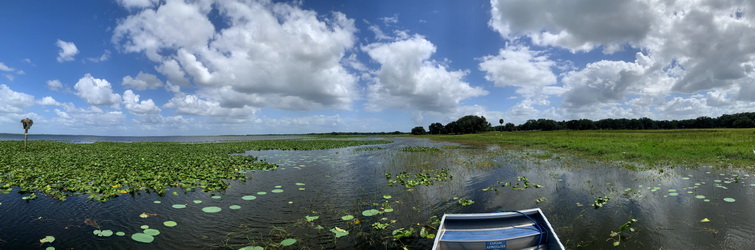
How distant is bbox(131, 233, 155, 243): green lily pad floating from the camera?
6156mm

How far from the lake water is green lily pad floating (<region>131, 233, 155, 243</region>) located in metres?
0.08

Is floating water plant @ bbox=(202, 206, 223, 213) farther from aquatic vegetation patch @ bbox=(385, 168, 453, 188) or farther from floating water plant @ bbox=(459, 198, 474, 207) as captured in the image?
floating water plant @ bbox=(459, 198, 474, 207)

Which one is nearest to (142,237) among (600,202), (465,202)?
(465,202)

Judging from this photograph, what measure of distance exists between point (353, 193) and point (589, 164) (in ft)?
48.5

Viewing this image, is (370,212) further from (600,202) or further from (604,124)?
(604,124)

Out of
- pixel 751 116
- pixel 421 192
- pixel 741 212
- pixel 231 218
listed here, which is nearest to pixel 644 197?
pixel 741 212

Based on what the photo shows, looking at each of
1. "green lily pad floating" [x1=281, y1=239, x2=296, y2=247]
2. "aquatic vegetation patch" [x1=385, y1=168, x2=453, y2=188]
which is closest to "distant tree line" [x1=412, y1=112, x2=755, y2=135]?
"aquatic vegetation patch" [x1=385, y1=168, x2=453, y2=188]

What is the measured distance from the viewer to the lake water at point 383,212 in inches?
248

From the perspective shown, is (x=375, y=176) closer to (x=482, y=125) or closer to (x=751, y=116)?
(x=482, y=125)

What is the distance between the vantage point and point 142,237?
20.7 ft

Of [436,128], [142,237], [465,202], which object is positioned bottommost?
[465,202]

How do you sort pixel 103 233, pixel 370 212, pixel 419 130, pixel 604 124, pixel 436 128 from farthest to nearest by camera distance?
pixel 419 130
pixel 436 128
pixel 604 124
pixel 370 212
pixel 103 233

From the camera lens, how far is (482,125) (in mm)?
124125

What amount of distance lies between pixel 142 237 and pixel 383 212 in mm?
5397
